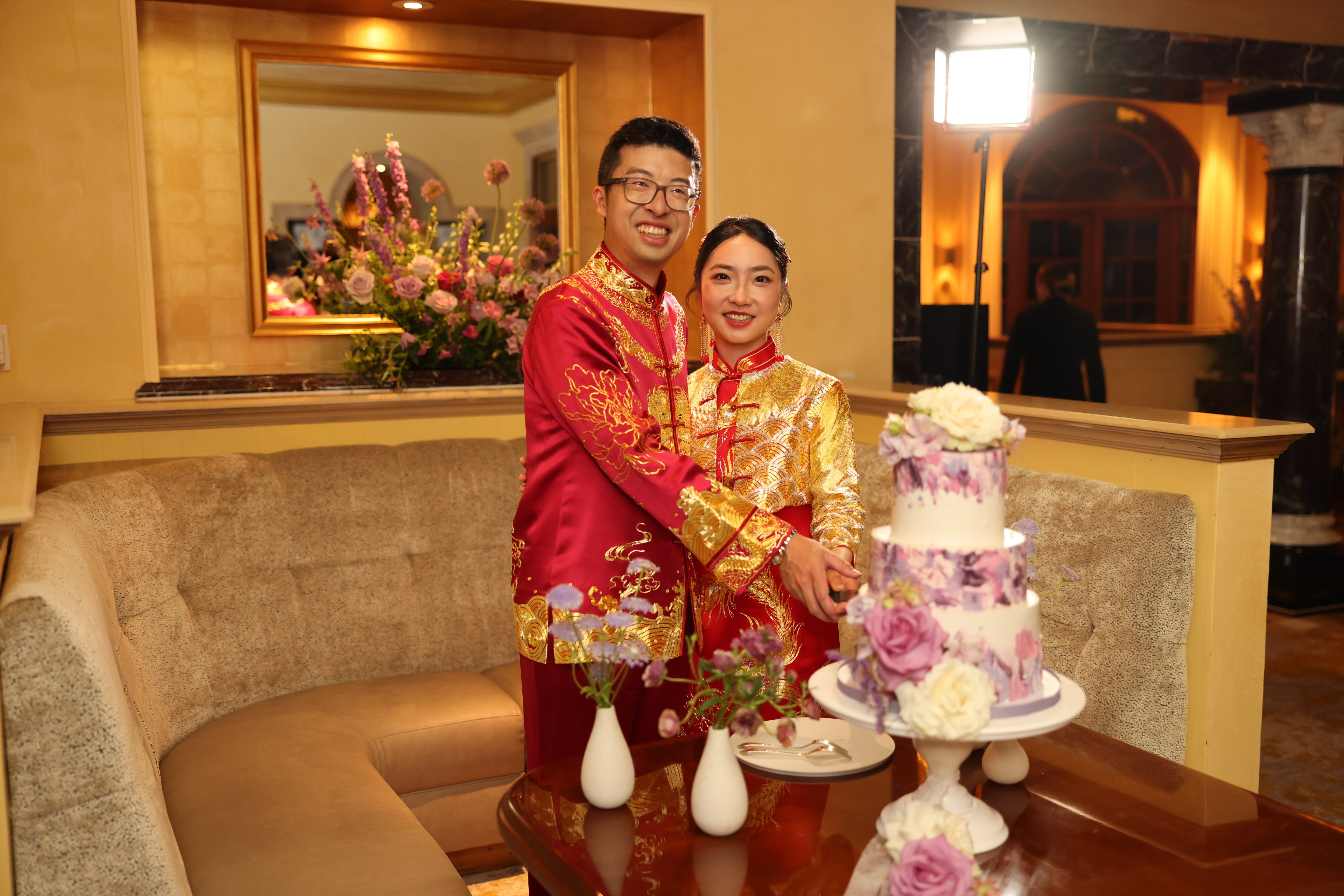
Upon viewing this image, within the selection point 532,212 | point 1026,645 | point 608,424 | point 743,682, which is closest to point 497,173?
point 532,212

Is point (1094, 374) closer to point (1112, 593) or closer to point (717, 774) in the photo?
point (1112, 593)

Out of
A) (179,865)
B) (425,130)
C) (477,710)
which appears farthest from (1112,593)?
(425,130)

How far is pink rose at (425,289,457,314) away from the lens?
3330mm

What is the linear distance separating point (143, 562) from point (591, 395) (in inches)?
53.1

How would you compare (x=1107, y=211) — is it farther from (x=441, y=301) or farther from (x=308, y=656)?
(x=308, y=656)

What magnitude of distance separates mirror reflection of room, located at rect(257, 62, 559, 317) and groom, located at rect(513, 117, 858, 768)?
6.11 ft

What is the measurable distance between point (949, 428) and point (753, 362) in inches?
35.0

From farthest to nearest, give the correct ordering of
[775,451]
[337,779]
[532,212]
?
1. [532,212]
2. [337,779]
3. [775,451]

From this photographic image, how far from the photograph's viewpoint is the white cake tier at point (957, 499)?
130cm

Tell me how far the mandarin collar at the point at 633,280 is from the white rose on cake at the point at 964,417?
0.74 m

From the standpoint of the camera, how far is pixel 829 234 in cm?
396

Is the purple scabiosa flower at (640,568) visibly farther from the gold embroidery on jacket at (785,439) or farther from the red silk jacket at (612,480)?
the gold embroidery on jacket at (785,439)

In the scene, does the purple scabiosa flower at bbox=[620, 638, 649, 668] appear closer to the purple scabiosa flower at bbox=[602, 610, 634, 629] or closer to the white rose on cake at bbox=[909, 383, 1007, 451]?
the purple scabiosa flower at bbox=[602, 610, 634, 629]

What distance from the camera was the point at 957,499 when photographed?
1310 millimetres
